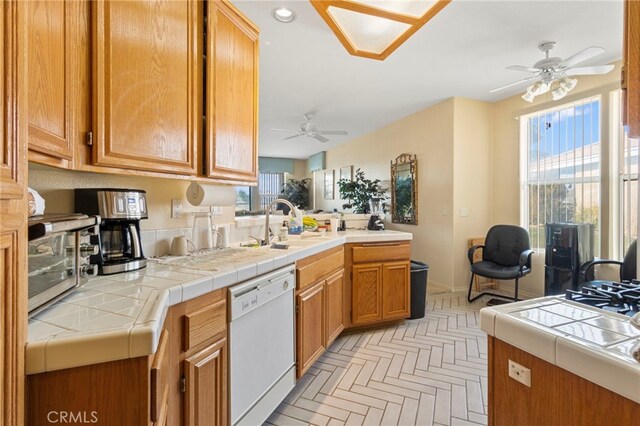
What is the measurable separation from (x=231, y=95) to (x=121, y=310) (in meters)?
1.39

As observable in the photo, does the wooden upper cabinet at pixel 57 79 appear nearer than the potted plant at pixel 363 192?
Yes

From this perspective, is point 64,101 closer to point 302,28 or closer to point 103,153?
point 103,153

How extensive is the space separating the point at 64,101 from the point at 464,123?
4.23 m

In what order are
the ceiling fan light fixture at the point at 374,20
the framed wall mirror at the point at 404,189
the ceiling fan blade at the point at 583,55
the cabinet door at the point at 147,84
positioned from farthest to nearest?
the framed wall mirror at the point at 404,189, the ceiling fan blade at the point at 583,55, the ceiling fan light fixture at the point at 374,20, the cabinet door at the point at 147,84

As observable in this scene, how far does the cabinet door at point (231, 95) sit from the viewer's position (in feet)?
5.65

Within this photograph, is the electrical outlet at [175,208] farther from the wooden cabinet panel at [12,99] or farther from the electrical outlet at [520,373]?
the electrical outlet at [520,373]

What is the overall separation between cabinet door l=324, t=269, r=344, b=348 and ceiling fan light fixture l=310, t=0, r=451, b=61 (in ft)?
5.52

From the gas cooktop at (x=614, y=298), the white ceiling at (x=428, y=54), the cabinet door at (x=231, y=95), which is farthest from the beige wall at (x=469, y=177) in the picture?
the gas cooktop at (x=614, y=298)

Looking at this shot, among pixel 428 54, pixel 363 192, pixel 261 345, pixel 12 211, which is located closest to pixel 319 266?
pixel 261 345

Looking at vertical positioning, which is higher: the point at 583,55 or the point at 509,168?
the point at 583,55

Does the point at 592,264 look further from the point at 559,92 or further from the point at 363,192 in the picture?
the point at 363,192

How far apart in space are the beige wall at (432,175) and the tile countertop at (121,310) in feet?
10.6

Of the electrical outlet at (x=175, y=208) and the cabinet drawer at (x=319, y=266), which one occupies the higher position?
the electrical outlet at (x=175, y=208)

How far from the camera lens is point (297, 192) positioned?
915cm
